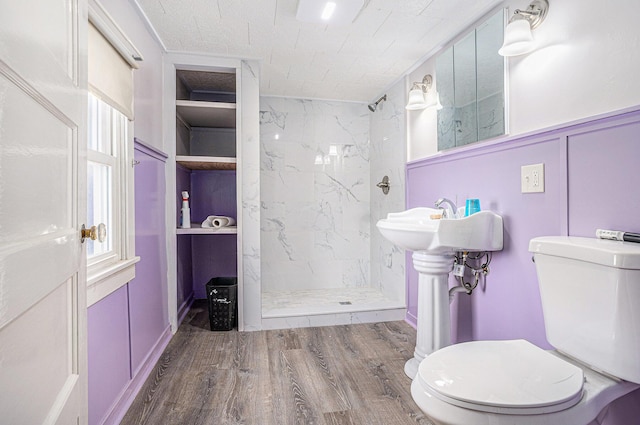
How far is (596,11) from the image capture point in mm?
1277

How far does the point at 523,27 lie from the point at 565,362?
1.36 meters

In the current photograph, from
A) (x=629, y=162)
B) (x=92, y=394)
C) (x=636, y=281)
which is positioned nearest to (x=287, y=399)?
(x=92, y=394)

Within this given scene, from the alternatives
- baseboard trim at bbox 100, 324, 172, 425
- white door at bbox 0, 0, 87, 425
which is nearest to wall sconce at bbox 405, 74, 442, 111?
white door at bbox 0, 0, 87, 425

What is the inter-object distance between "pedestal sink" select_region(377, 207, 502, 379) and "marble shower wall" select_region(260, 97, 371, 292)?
5.16 feet

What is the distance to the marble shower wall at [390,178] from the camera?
112 inches

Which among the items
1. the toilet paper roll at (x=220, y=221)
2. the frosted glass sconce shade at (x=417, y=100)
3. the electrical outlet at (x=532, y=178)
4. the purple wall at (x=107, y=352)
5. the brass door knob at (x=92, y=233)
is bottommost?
the purple wall at (x=107, y=352)

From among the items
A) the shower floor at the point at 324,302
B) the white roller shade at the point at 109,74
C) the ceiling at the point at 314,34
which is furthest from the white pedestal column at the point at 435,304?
the white roller shade at the point at 109,74

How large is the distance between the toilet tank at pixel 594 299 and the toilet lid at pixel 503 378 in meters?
0.09

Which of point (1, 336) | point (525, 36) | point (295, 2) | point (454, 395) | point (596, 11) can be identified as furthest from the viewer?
point (295, 2)

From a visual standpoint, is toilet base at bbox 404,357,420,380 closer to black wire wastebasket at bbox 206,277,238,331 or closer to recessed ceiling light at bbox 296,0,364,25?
black wire wastebasket at bbox 206,277,238,331

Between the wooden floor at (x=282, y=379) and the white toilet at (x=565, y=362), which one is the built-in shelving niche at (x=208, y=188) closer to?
the wooden floor at (x=282, y=379)

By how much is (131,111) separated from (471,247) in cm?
178

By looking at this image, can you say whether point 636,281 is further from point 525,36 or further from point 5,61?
point 5,61

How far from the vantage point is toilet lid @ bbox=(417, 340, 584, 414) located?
0.93m
